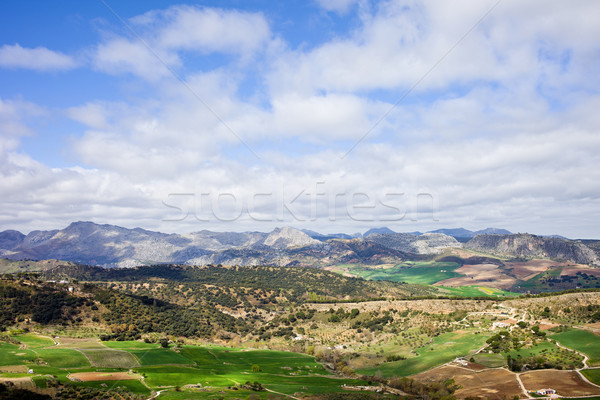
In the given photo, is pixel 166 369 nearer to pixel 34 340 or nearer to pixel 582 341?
pixel 34 340

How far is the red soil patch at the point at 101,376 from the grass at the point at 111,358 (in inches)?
288

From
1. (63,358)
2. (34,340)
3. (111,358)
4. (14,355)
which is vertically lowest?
(34,340)

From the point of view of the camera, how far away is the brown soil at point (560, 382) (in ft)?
147

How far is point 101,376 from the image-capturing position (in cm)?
5212

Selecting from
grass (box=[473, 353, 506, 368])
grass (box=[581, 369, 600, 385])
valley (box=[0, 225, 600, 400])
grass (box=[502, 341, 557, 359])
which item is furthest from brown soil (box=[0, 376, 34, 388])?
grass (box=[502, 341, 557, 359])

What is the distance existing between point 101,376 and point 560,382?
6658 cm

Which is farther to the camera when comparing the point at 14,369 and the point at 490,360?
the point at 490,360

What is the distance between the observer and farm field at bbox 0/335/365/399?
162ft

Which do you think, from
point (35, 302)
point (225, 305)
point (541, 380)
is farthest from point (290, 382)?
point (225, 305)

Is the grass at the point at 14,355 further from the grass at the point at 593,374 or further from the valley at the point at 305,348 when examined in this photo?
the grass at the point at 593,374

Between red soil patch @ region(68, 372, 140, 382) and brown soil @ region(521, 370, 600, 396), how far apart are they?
5892 centimetres

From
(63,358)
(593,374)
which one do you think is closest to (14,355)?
(63,358)

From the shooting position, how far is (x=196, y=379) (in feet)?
191

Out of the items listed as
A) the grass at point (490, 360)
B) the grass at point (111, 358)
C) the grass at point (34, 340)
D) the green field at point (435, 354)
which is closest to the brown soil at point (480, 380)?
the grass at point (490, 360)
